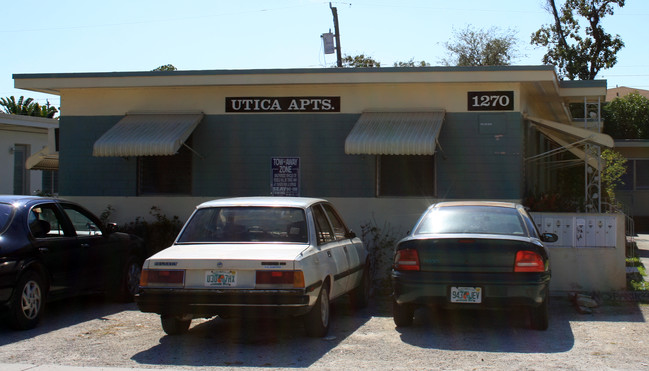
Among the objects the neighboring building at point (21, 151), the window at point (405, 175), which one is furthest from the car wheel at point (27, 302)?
the neighboring building at point (21, 151)

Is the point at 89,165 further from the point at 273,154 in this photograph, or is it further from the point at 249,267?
the point at 249,267

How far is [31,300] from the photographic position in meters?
7.79

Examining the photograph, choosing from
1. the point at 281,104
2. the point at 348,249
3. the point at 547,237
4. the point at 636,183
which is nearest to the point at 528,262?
the point at 547,237

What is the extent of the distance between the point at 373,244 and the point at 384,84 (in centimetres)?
277

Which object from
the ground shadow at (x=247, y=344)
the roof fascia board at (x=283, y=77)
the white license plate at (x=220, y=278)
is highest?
the roof fascia board at (x=283, y=77)

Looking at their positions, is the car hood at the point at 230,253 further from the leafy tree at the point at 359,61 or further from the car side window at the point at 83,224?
the leafy tree at the point at 359,61

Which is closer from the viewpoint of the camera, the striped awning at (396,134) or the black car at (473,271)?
the black car at (473,271)

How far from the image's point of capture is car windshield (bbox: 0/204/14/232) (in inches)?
308

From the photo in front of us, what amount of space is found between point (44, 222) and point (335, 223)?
3.52 meters

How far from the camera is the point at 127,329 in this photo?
8.05m

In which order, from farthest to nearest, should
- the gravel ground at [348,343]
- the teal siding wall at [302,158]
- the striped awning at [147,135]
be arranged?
the striped awning at [147,135]
the teal siding wall at [302,158]
the gravel ground at [348,343]

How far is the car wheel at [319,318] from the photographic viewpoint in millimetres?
7156

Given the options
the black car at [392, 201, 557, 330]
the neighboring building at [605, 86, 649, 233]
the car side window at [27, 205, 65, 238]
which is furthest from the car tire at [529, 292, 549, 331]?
the neighboring building at [605, 86, 649, 233]

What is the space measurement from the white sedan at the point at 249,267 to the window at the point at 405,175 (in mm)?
4146
